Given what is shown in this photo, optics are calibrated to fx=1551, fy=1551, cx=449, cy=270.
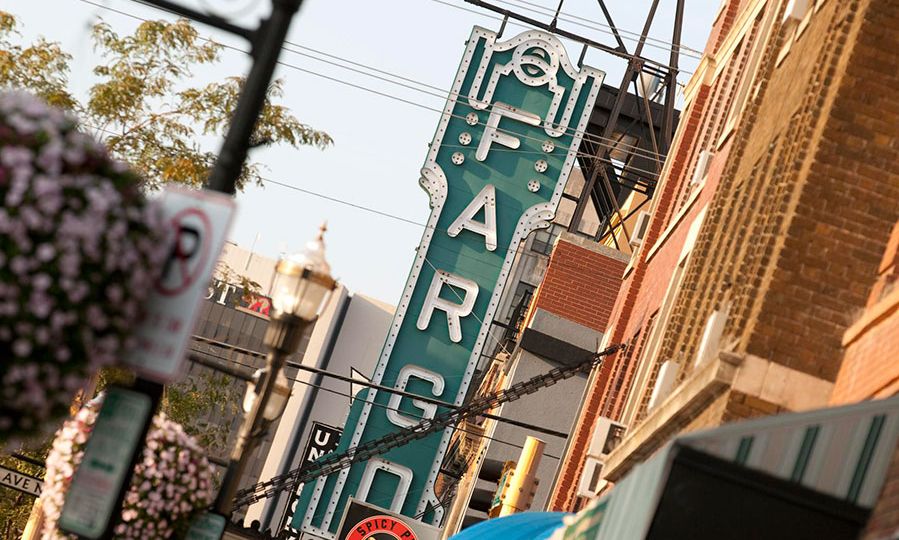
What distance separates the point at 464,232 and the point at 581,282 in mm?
4449

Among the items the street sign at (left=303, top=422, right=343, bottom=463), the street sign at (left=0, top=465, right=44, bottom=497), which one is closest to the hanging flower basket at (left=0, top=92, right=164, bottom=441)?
the street sign at (left=0, top=465, right=44, bottom=497)

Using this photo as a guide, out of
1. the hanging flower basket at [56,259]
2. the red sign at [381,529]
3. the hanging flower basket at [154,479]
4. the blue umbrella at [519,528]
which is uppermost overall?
the hanging flower basket at [56,259]

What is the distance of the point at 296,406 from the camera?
116562 millimetres

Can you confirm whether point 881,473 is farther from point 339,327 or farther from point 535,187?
point 339,327

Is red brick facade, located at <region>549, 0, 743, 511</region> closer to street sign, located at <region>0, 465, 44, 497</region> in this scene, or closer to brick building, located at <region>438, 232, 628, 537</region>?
street sign, located at <region>0, 465, 44, 497</region>

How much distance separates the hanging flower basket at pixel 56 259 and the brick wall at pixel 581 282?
2654cm

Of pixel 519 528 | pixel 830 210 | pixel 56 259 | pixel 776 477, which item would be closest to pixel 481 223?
pixel 519 528

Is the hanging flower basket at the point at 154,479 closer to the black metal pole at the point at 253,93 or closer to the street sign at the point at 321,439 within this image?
the black metal pole at the point at 253,93

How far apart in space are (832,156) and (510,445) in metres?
20.8

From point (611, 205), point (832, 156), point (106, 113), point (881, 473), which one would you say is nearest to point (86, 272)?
point (881, 473)

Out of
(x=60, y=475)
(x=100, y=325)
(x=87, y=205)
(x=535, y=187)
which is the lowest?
(x=60, y=475)

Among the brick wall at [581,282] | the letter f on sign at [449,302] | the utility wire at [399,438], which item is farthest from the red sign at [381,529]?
the brick wall at [581,282]

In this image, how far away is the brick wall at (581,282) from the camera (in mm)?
31984

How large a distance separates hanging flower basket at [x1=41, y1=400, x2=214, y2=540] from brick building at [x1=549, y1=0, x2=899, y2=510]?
3.75 m
